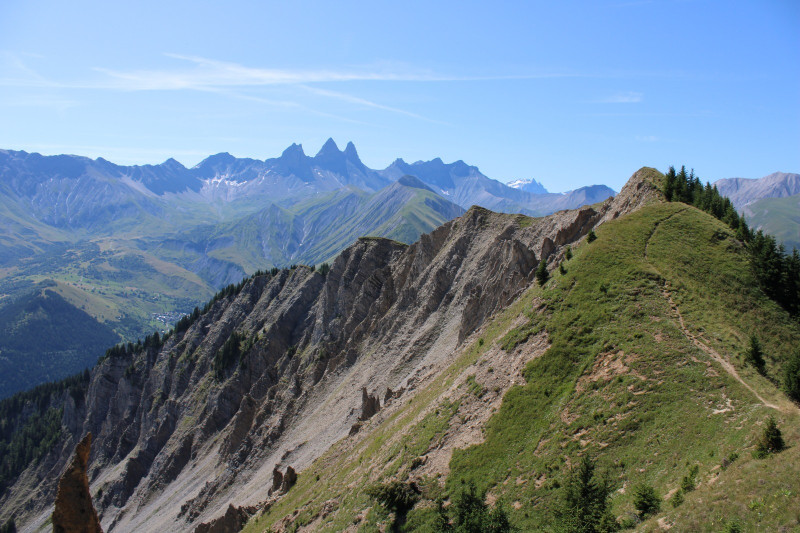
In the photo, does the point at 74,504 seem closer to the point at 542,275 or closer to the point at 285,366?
the point at 542,275

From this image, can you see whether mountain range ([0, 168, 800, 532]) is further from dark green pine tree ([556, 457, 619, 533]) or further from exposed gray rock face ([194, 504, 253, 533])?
exposed gray rock face ([194, 504, 253, 533])

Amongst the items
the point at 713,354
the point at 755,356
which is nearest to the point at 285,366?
the point at 713,354

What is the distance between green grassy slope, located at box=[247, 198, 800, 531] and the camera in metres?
27.7

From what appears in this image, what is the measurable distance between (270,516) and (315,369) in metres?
48.6

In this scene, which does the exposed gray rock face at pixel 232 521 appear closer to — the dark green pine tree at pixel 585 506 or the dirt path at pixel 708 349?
the dark green pine tree at pixel 585 506

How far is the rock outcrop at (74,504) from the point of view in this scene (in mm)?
38000

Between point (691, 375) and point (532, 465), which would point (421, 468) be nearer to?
point (532, 465)

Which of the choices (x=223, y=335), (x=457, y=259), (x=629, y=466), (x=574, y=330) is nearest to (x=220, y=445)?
(x=223, y=335)

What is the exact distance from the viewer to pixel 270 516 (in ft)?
201

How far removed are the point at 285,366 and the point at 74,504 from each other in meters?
85.9

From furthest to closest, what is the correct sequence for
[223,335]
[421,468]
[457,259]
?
[223,335] < [457,259] < [421,468]

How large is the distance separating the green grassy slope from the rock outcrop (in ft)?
64.8

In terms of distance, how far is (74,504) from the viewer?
126 feet

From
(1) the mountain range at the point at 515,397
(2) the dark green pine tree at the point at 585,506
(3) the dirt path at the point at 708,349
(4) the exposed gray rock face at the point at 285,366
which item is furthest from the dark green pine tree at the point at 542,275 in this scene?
(2) the dark green pine tree at the point at 585,506
